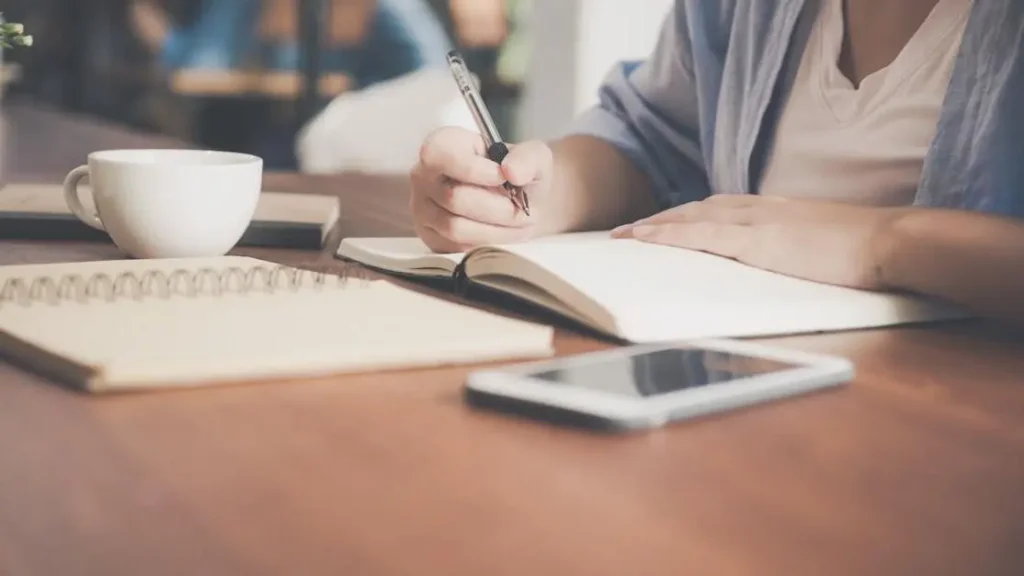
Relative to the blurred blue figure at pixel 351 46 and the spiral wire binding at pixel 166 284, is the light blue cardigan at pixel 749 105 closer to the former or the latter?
the spiral wire binding at pixel 166 284

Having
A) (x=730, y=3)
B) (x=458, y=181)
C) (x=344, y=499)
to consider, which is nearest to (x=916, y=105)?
(x=730, y=3)

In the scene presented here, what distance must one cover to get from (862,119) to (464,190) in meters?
0.41

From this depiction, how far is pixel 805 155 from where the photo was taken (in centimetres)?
107

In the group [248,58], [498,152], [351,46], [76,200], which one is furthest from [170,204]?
[248,58]

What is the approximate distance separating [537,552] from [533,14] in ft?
8.88

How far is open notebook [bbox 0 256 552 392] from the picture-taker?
1.56ft

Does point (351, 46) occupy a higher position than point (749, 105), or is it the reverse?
point (749, 105)

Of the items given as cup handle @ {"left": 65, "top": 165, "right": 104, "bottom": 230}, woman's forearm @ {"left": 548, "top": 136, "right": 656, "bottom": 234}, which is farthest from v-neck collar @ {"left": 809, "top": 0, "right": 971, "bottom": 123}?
cup handle @ {"left": 65, "top": 165, "right": 104, "bottom": 230}

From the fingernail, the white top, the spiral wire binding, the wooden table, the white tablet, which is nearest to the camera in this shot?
the wooden table

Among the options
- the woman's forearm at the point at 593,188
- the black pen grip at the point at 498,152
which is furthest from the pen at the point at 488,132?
the woman's forearm at the point at 593,188

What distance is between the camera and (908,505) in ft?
1.21

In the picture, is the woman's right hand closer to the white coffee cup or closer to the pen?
the pen

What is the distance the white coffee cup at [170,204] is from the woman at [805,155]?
0.15 meters

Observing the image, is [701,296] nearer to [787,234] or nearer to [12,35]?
[787,234]
